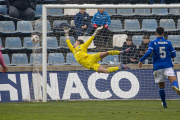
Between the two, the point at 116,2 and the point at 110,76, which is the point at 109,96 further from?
the point at 116,2

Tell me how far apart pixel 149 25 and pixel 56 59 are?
4121 millimetres

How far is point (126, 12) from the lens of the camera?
13.0 m

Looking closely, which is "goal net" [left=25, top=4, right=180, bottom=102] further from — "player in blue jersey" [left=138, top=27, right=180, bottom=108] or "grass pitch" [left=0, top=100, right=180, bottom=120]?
"player in blue jersey" [left=138, top=27, right=180, bottom=108]

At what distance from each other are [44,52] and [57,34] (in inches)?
65.6

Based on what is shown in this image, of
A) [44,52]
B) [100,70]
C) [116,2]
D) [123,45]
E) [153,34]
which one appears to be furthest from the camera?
[116,2]

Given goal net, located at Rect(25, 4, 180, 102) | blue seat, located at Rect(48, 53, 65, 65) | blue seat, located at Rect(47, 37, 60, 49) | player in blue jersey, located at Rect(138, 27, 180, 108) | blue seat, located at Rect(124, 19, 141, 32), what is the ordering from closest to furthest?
1. player in blue jersey, located at Rect(138, 27, 180, 108)
2. goal net, located at Rect(25, 4, 180, 102)
3. blue seat, located at Rect(48, 53, 65, 65)
4. blue seat, located at Rect(47, 37, 60, 49)
5. blue seat, located at Rect(124, 19, 141, 32)

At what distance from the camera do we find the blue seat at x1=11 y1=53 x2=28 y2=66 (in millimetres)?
10641

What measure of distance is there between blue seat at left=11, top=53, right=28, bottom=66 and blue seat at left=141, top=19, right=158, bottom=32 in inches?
188

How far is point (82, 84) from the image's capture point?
9828 mm

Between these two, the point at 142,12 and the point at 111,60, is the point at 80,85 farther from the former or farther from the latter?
the point at 142,12

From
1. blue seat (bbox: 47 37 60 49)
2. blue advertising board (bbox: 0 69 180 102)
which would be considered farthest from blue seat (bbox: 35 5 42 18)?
blue advertising board (bbox: 0 69 180 102)


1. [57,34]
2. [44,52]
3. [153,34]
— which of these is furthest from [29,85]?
[153,34]

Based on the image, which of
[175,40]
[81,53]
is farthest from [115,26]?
[81,53]

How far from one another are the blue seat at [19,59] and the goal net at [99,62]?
2.56 feet
